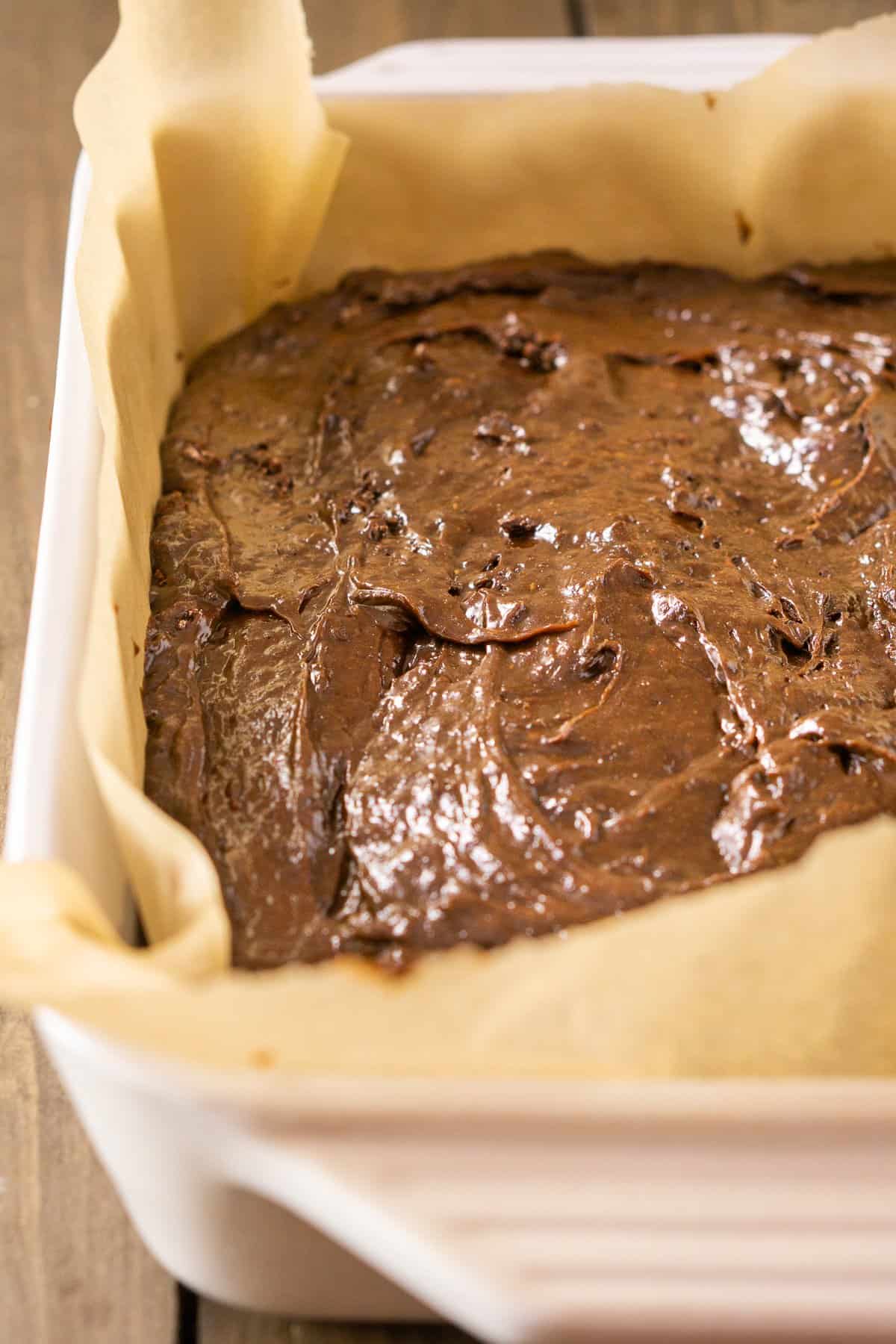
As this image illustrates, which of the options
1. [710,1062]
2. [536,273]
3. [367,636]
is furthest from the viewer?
[536,273]

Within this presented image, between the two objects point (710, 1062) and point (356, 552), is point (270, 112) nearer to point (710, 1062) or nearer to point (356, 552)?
point (356, 552)

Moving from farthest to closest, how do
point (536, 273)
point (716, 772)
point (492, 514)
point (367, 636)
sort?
point (536, 273), point (492, 514), point (367, 636), point (716, 772)

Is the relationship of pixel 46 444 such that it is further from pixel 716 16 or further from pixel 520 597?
pixel 716 16

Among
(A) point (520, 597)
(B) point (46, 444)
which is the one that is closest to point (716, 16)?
(B) point (46, 444)

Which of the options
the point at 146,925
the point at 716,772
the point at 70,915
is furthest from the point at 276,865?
the point at 716,772

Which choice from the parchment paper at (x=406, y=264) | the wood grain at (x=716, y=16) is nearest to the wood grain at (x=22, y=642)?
the parchment paper at (x=406, y=264)

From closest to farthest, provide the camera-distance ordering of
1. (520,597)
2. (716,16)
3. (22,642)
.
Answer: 1. (520,597)
2. (22,642)
3. (716,16)
